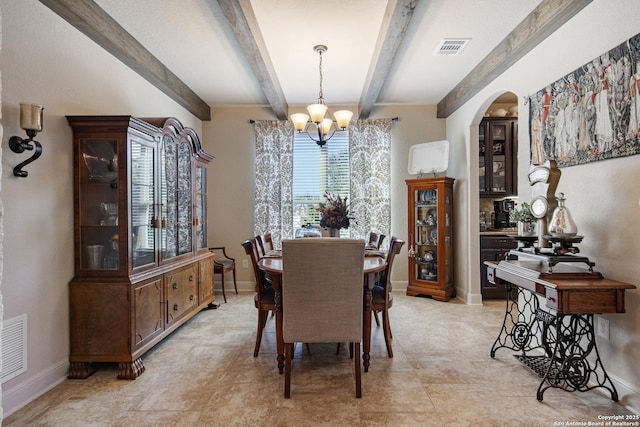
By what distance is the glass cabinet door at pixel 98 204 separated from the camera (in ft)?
8.49

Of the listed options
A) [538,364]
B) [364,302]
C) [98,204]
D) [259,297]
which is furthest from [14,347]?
[538,364]

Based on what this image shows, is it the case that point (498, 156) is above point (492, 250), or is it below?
above

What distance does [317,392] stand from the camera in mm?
2293

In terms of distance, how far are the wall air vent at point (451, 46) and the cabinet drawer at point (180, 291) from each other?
10.9 ft

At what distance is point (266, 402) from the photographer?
7.15 feet

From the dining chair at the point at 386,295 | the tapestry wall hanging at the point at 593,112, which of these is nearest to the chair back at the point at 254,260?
the dining chair at the point at 386,295

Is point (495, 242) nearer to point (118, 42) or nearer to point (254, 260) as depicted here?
point (254, 260)

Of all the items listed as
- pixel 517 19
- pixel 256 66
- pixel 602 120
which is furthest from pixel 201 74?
pixel 602 120

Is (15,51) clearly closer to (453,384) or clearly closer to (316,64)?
(316,64)

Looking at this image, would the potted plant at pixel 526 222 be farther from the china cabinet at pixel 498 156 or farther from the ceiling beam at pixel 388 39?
the china cabinet at pixel 498 156

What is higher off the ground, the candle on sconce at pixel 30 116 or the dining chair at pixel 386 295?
the candle on sconce at pixel 30 116

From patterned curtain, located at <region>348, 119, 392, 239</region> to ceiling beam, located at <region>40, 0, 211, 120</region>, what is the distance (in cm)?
243

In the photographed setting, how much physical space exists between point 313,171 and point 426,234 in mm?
1877

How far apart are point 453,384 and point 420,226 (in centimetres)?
270
